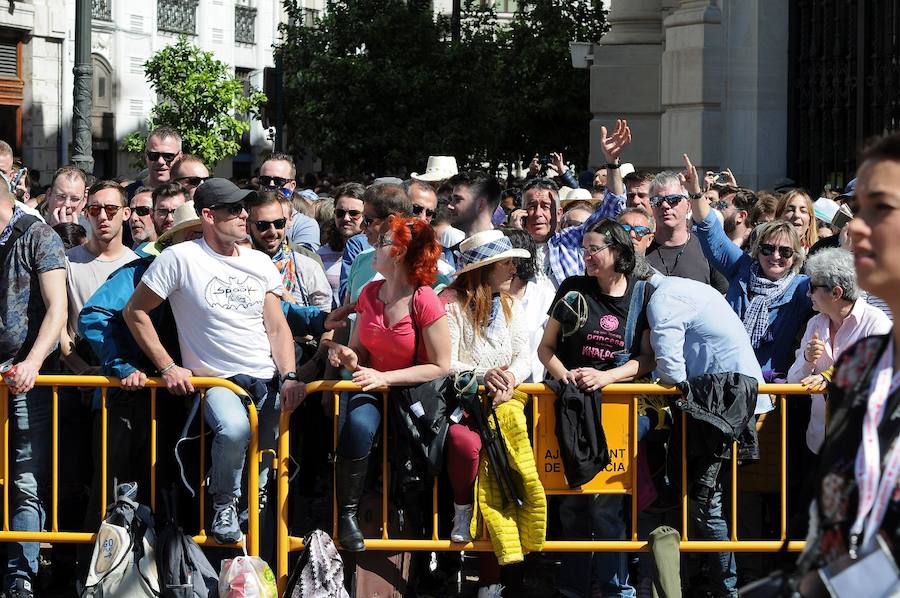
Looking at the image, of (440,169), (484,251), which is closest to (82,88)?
(440,169)

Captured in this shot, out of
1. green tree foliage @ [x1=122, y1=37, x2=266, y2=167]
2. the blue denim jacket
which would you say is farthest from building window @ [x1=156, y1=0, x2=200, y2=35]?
the blue denim jacket

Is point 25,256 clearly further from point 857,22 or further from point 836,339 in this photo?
point 857,22

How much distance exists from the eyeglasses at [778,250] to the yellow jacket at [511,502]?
197 centimetres

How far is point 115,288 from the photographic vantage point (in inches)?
285

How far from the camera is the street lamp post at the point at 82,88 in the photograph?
50.1ft

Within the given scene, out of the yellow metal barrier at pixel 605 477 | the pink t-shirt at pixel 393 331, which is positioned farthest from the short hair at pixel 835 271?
the pink t-shirt at pixel 393 331

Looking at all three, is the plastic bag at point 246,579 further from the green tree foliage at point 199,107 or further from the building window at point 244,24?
the building window at point 244,24

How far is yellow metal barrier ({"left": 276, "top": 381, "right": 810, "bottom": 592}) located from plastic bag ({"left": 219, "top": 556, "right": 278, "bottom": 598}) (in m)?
0.35

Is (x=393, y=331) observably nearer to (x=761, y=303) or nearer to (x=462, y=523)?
(x=462, y=523)

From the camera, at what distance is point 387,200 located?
8.60 metres

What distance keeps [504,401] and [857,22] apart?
32.7ft

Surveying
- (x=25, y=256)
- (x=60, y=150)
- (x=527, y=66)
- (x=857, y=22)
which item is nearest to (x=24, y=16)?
(x=60, y=150)

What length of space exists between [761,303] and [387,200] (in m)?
2.24

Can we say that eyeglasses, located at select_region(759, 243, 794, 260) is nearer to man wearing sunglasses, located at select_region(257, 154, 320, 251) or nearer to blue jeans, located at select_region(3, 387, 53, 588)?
man wearing sunglasses, located at select_region(257, 154, 320, 251)
